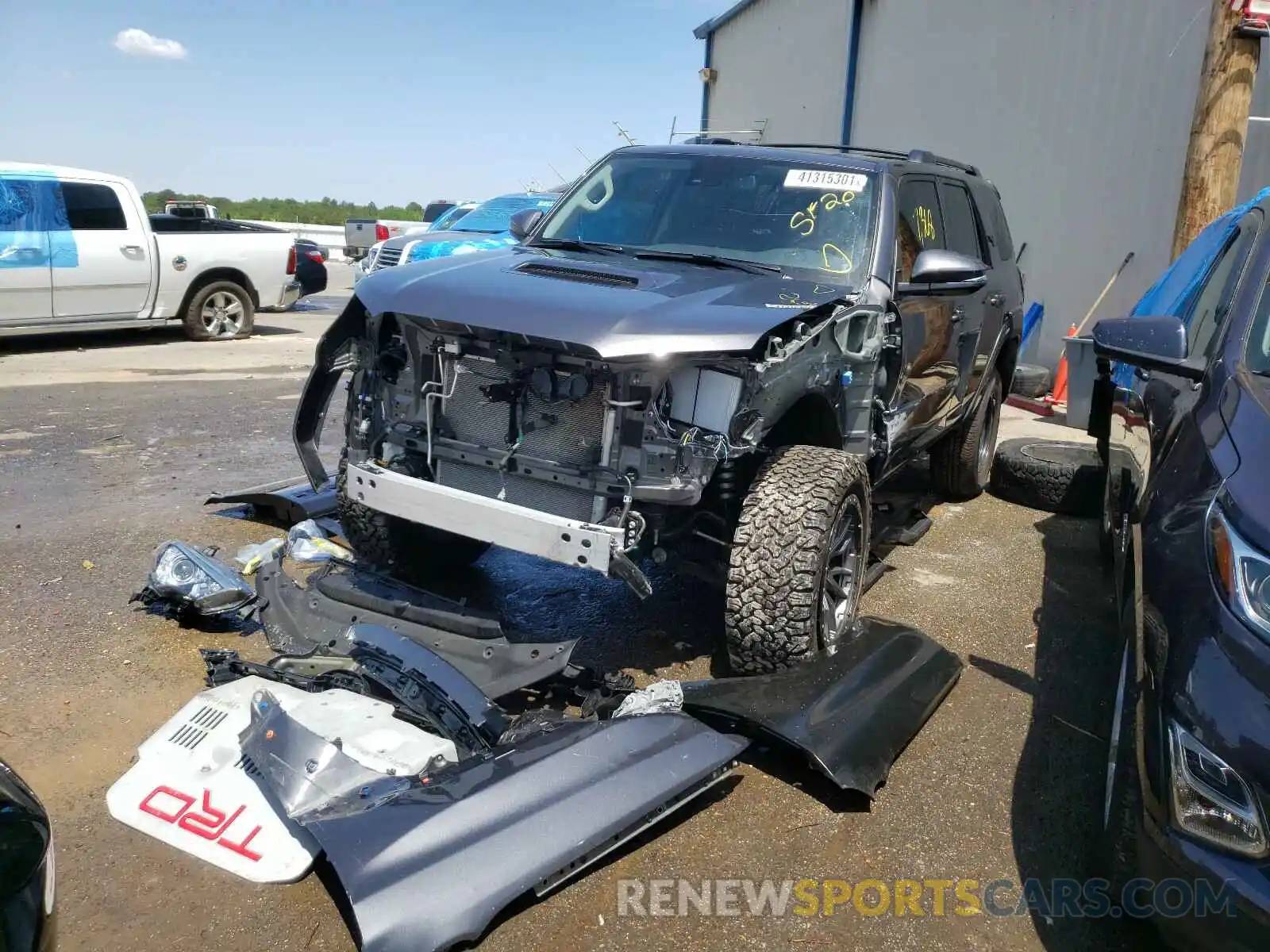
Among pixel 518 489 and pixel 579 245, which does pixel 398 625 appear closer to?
pixel 518 489

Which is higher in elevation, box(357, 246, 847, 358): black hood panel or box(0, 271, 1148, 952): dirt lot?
box(357, 246, 847, 358): black hood panel

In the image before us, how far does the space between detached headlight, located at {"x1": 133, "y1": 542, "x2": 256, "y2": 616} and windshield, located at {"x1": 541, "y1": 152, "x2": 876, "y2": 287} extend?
222 centimetres

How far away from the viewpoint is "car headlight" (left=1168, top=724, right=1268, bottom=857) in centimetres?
199

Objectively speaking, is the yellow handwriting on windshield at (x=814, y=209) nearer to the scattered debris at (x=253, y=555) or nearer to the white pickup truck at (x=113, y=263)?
the scattered debris at (x=253, y=555)

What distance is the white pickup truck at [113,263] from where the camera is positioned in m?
9.95

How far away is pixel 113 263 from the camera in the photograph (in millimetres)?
10703

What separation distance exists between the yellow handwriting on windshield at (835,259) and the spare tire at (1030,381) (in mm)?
6039

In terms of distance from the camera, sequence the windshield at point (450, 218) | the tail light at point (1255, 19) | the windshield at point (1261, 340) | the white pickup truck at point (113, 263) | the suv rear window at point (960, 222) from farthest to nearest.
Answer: the windshield at point (450, 218) < the white pickup truck at point (113, 263) < the tail light at point (1255, 19) < the suv rear window at point (960, 222) < the windshield at point (1261, 340)

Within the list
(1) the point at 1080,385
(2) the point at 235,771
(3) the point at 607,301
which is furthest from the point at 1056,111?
(2) the point at 235,771

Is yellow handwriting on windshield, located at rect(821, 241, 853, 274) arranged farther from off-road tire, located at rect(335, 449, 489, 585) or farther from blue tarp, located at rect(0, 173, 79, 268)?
blue tarp, located at rect(0, 173, 79, 268)

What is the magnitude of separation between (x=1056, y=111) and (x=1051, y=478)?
6.64 m

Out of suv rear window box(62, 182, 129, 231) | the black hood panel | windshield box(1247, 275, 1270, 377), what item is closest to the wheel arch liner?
the black hood panel

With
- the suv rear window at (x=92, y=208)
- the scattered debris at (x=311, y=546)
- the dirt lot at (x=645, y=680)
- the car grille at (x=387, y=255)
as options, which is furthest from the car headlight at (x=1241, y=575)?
the car grille at (x=387, y=255)

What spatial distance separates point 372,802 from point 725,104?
66.8 feet
